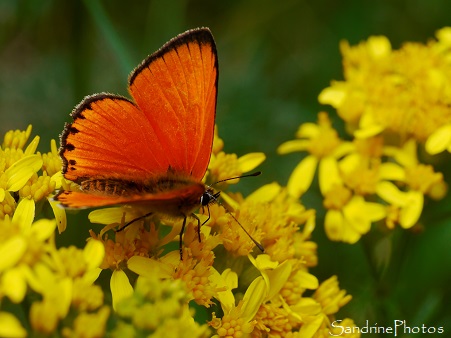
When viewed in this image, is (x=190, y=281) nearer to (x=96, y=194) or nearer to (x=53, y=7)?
(x=96, y=194)

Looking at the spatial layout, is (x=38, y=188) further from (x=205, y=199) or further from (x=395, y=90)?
(x=395, y=90)

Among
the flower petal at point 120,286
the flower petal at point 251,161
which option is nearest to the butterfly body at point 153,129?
the flower petal at point 120,286

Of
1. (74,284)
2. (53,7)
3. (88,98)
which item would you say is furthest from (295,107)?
(74,284)

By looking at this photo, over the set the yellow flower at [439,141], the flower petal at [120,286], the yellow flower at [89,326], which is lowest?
the yellow flower at [89,326]

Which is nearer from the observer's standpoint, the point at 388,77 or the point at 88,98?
the point at 88,98

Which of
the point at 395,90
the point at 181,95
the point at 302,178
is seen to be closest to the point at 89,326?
the point at 181,95

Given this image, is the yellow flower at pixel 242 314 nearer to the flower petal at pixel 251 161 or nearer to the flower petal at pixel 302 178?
the flower petal at pixel 251 161
